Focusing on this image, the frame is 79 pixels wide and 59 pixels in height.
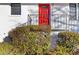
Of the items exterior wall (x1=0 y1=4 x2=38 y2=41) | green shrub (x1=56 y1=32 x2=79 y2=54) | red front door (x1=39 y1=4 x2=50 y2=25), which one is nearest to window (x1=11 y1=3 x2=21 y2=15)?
exterior wall (x1=0 y1=4 x2=38 y2=41)

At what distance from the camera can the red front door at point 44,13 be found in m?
21.9

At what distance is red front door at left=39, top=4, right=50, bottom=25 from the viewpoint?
21906mm

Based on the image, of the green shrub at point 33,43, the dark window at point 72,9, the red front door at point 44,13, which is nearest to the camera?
the green shrub at point 33,43

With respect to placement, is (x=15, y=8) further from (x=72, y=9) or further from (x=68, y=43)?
(x=68, y=43)

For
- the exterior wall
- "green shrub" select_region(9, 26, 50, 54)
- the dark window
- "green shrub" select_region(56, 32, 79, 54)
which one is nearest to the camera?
"green shrub" select_region(9, 26, 50, 54)

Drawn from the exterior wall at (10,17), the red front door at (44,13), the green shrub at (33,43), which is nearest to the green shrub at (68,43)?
the green shrub at (33,43)

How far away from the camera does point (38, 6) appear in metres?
21.9

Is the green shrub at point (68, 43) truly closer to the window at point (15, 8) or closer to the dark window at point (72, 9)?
the dark window at point (72, 9)

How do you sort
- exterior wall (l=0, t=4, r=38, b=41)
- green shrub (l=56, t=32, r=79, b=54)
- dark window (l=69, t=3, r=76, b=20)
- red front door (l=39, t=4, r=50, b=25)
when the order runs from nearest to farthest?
green shrub (l=56, t=32, r=79, b=54)
exterior wall (l=0, t=4, r=38, b=41)
red front door (l=39, t=4, r=50, b=25)
dark window (l=69, t=3, r=76, b=20)

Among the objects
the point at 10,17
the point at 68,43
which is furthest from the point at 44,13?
the point at 68,43

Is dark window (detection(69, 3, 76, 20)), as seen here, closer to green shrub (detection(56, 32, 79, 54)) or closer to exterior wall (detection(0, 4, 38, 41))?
exterior wall (detection(0, 4, 38, 41))

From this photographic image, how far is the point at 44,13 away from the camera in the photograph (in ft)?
73.1

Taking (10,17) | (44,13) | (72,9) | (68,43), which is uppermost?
(72,9)

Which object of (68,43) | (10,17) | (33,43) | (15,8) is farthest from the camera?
(15,8)
